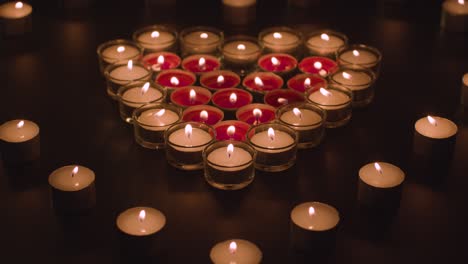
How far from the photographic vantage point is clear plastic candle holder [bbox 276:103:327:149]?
2.39m

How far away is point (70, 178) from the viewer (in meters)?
2.19

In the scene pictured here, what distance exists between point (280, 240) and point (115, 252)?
1.38 ft

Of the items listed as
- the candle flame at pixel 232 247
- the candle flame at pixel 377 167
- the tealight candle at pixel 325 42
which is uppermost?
the tealight candle at pixel 325 42

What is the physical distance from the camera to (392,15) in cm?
320

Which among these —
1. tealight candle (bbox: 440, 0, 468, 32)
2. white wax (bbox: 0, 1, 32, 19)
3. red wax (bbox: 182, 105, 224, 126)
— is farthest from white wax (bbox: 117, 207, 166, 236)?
tealight candle (bbox: 440, 0, 468, 32)

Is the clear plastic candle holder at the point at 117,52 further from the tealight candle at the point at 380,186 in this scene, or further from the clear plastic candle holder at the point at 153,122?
the tealight candle at the point at 380,186

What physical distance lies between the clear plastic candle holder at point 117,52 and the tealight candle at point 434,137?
993mm

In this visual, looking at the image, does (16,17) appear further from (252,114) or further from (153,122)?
(252,114)

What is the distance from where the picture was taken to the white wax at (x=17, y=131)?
2363 millimetres

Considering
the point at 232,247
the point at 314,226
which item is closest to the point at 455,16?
the point at 314,226

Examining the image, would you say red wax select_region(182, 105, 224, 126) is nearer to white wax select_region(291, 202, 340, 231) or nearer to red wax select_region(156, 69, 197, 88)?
red wax select_region(156, 69, 197, 88)

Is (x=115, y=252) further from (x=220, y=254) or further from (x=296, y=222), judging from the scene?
(x=296, y=222)

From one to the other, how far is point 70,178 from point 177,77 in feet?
2.15

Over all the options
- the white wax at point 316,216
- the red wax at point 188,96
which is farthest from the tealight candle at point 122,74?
the white wax at point 316,216
